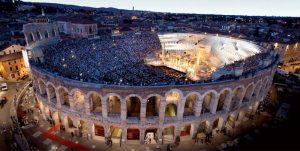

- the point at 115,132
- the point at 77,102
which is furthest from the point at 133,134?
the point at 77,102

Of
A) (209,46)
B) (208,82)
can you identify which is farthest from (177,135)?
(209,46)

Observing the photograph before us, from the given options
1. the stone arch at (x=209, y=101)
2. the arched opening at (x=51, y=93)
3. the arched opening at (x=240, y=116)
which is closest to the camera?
the stone arch at (x=209, y=101)

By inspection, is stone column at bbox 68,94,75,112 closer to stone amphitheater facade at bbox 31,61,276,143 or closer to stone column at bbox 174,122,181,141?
stone amphitheater facade at bbox 31,61,276,143

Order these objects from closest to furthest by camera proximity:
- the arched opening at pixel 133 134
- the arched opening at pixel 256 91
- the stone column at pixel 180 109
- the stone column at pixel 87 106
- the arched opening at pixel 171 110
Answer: the stone column at pixel 180 109 → the stone column at pixel 87 106 → the arched opening at pixel 133 134 → the arched opening at pixel 171 110 → the arched opening at pixel 256 91

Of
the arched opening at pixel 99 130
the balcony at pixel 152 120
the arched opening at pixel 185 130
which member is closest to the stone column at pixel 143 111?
the balcony at pixel 152 120

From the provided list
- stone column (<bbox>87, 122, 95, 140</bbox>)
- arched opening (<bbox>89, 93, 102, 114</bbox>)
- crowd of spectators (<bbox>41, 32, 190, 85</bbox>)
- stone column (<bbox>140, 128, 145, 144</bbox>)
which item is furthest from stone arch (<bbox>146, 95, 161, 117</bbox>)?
stone column (<bbox>87, 122, 95, 140</bbox>)

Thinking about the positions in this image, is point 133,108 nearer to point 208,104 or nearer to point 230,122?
point 208,104

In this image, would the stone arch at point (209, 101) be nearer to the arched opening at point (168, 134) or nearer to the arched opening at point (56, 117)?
the arched opening at point (168, 134)
